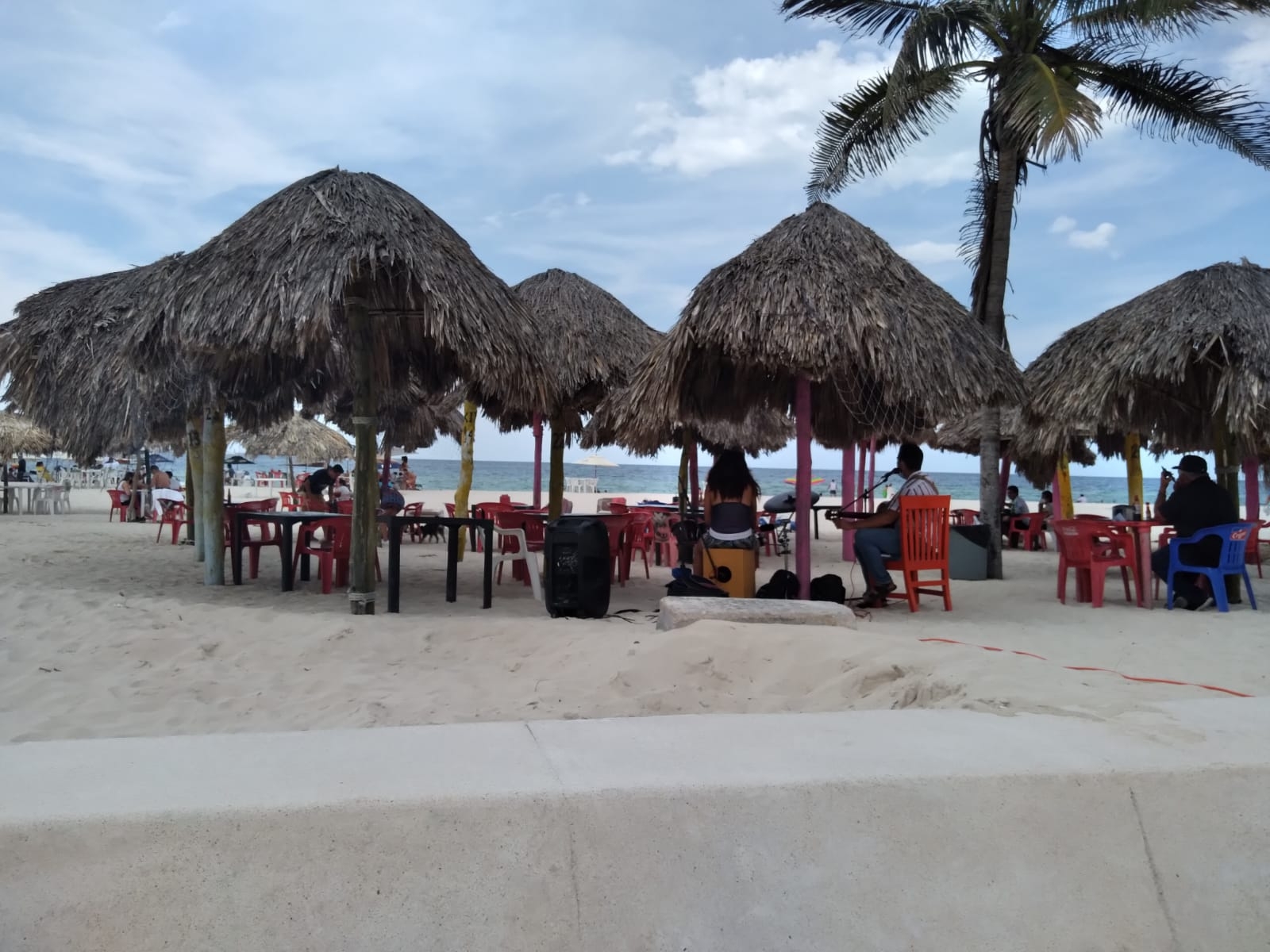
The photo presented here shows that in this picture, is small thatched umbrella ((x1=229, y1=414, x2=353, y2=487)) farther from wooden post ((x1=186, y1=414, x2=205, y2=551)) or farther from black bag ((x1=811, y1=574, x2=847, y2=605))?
black bag ((x1=811, y1=574, x2=847, y2=605))

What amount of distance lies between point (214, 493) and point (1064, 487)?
12.0 meters

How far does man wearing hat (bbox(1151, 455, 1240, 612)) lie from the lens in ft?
23.0

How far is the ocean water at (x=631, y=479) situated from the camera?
209ft

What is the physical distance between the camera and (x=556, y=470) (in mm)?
10688

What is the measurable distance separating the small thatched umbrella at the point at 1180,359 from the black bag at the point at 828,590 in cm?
286

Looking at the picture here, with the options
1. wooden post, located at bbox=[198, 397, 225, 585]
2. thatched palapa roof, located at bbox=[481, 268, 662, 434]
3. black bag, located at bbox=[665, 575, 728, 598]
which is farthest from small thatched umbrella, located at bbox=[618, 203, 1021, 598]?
wooden post, located at bbox=[198, 397, 225, 585]

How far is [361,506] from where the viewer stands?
6129 mm

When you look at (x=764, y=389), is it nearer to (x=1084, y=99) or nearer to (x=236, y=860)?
(x=1084, y=99)

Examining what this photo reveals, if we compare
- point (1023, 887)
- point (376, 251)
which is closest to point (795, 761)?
point (1023, 887)

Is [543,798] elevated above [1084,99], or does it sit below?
below

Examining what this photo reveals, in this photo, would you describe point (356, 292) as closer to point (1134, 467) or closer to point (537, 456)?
point (537, 456)

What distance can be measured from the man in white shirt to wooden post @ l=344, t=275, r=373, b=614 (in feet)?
11.6

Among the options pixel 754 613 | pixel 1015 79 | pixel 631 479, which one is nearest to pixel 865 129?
pixel 1015 79

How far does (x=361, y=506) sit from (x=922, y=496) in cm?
399
